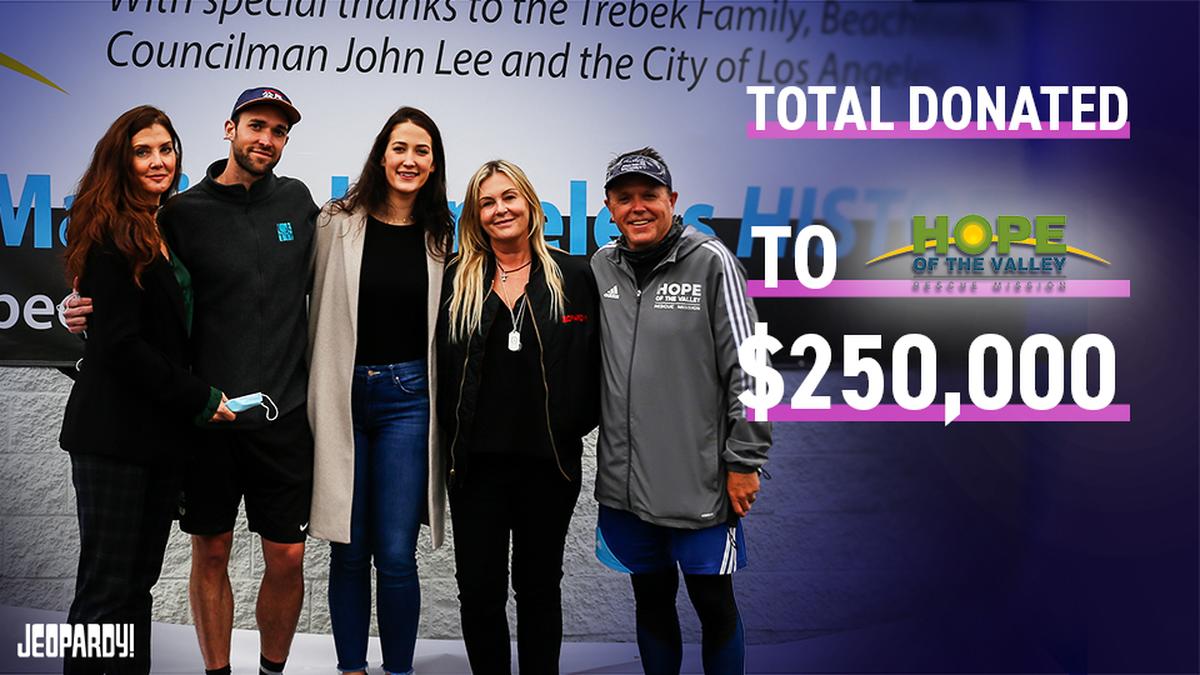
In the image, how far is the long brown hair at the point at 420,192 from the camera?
2412 mm

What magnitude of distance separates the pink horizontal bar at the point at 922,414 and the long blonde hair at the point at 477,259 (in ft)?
4.32

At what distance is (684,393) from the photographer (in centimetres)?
221

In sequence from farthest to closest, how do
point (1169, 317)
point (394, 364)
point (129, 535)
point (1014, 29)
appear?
point (1014, 29) → point (1169, 317) → point (394, 364) → point (129, 535)

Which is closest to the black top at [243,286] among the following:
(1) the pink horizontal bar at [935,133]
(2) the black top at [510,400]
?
(2) the black top at [510,400]

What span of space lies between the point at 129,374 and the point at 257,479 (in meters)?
0.42

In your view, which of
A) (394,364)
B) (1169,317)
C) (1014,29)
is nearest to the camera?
(394,364)

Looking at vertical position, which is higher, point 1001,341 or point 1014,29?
point 1014,29

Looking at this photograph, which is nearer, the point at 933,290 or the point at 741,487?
the point at 741,487

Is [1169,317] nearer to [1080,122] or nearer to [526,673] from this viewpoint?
[1080,122]

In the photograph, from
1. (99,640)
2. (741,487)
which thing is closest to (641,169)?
(741,487)

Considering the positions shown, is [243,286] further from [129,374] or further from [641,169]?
[641,169]

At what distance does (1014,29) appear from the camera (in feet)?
11.3

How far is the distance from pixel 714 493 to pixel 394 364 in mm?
801

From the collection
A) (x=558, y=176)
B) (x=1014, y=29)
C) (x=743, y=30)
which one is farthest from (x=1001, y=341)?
(x=558, y=176)
